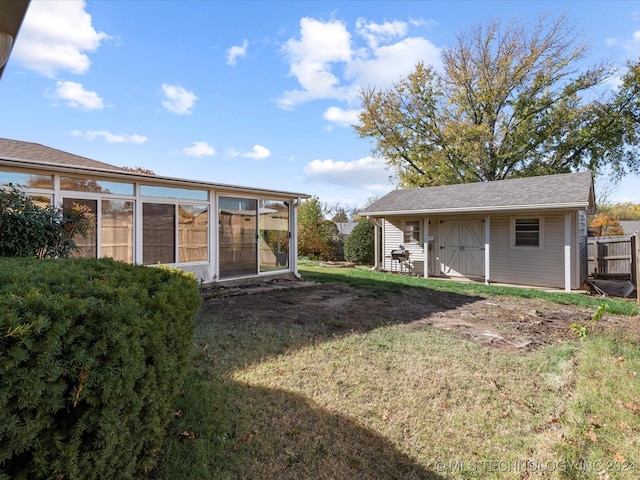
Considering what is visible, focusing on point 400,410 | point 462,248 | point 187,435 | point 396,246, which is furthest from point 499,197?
point 187,435

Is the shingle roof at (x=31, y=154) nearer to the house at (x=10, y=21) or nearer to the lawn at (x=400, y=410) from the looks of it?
the house at (x=10, y=21)

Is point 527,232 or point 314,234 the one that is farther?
point 314,234

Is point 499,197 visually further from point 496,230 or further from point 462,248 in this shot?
point 462,248

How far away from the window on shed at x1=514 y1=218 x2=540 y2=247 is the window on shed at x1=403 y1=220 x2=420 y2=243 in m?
3.48

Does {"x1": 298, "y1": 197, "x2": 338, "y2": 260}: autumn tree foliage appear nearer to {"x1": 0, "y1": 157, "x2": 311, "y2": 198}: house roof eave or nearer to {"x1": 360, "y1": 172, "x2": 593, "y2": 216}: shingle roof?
{"x1": 360, "y1": 172, "x2": 593, "y2": 216}: shingle roof

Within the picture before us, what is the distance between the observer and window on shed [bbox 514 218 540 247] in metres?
11.0

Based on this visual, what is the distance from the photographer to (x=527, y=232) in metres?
11.2

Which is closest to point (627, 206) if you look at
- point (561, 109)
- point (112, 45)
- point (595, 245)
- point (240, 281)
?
point (561, 109)

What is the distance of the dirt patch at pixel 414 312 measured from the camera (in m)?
5.50

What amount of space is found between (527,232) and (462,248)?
6.98 feet

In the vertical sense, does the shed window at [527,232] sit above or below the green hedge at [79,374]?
above

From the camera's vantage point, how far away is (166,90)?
498 inches

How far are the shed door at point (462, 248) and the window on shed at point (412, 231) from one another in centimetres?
95

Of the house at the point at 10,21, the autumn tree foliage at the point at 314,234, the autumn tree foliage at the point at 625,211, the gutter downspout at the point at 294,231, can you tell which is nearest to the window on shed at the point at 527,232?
the gutter downspout at the point at 294,231
